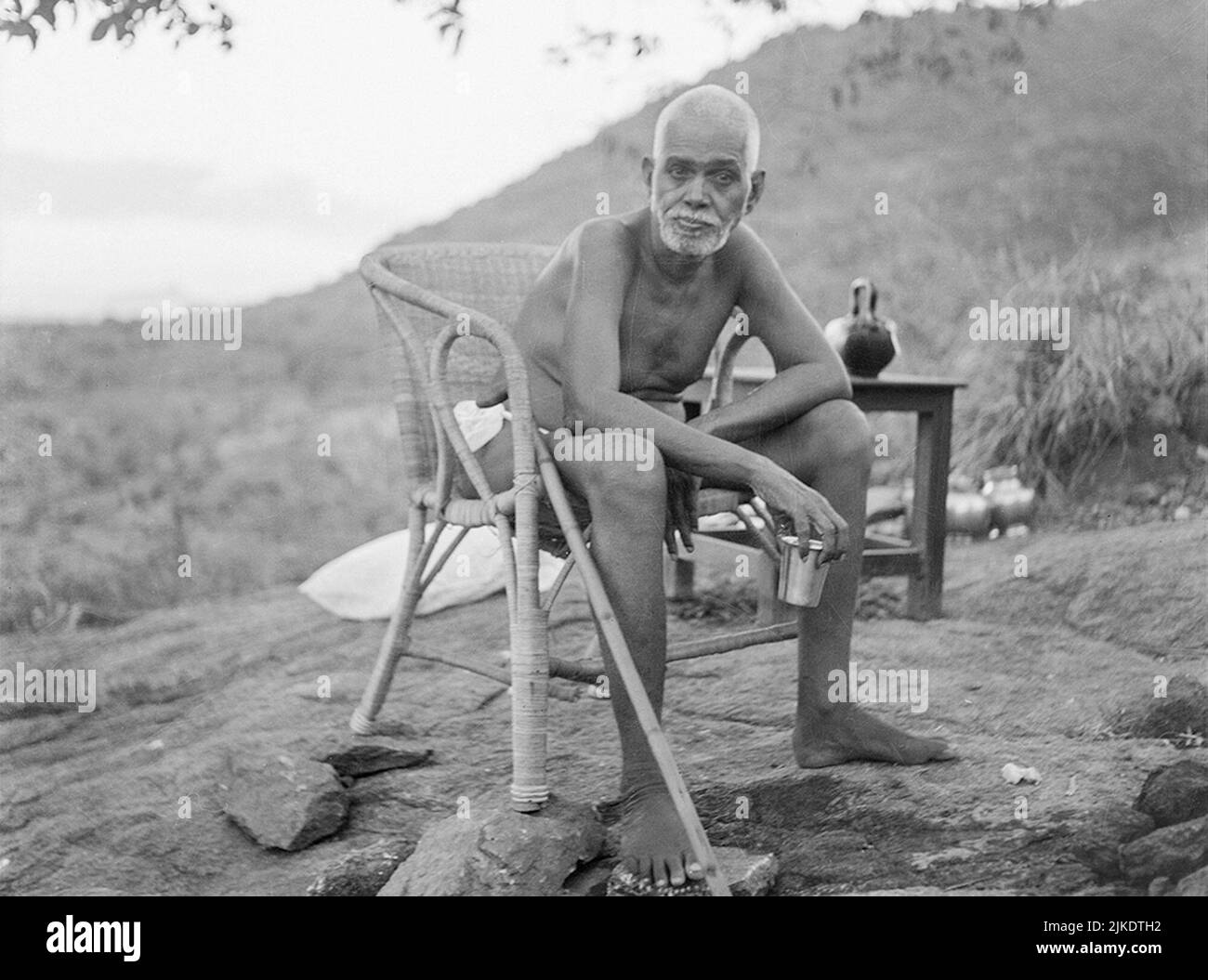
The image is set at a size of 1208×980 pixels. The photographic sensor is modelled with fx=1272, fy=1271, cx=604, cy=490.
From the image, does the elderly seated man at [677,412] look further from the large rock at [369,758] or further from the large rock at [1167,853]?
the large rock at [369,758]

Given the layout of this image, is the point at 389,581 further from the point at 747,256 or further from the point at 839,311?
the point at 839,311

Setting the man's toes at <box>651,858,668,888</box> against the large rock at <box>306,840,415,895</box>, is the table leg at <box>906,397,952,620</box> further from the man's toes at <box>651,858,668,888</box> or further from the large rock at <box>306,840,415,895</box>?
the large rock at <box>306,840,415,895</box>

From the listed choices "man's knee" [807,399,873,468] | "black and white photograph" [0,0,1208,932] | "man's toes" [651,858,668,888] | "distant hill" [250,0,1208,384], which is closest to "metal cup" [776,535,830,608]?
"black and white photograph" [0,0,1208,932]

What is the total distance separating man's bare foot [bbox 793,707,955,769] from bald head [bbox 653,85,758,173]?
3.53 feet

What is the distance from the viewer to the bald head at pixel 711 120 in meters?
2.30

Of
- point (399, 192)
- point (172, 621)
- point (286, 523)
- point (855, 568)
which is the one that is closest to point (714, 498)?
point (855, 568)

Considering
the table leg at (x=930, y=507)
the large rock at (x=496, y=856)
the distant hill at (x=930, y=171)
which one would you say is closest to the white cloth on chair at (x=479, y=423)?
the large rock at (x=496, y=856)

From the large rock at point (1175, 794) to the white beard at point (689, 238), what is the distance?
4.12 feet

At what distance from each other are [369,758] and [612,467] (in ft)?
2.87

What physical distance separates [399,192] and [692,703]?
1796 mm

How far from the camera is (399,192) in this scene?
3.80 meters

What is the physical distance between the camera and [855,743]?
8.00ft

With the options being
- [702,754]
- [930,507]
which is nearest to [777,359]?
[702,754]
